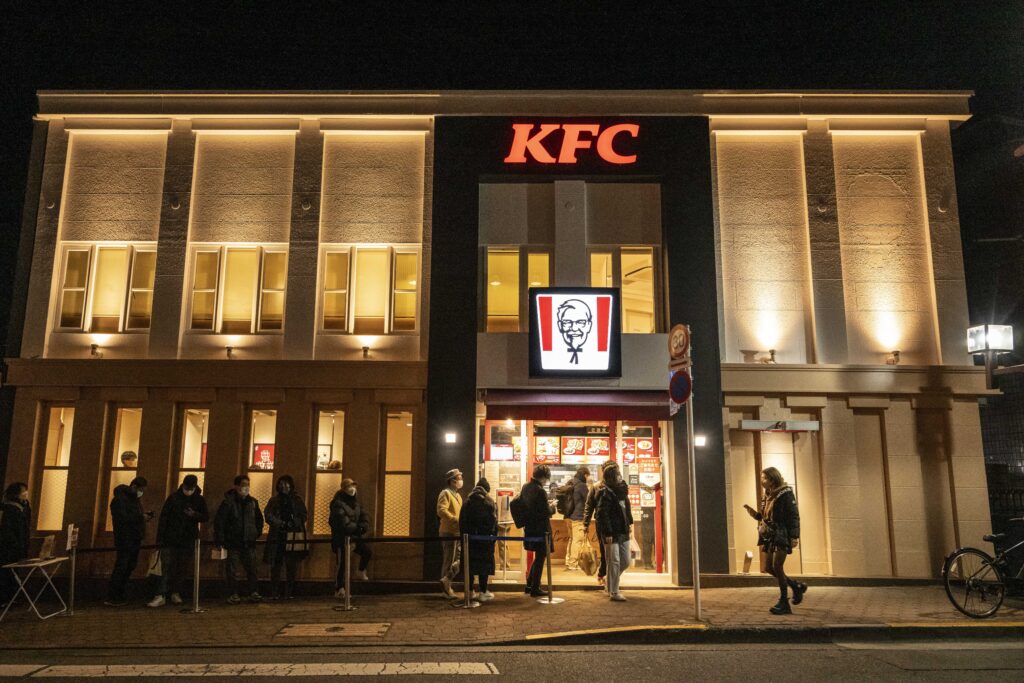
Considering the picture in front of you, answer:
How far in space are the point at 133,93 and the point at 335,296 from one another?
18.5 feet

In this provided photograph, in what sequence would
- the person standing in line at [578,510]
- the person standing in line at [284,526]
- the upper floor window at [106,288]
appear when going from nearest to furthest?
1. the person standing in line at [284,526]
2. the person standing in line at [578,510]
3. the upper floor window at [106,288]

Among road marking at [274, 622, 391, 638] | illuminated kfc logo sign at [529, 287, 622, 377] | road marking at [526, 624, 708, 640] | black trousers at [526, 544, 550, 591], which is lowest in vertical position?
road marking at [274, 622, 391, 638]

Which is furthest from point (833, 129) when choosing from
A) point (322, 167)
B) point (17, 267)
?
point (17, 267)

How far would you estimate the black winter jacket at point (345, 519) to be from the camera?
11023 mm

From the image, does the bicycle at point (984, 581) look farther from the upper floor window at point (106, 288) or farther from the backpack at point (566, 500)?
the upper floor window at point (106, 288)

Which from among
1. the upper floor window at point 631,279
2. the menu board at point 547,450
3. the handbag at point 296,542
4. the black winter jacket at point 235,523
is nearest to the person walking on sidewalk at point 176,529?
the black winter jacket at point 235,523

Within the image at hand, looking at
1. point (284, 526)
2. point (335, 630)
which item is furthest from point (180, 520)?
point (335, 630)

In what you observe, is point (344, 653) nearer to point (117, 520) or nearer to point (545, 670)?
point (545, 670)

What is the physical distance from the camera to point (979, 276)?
2033 centimetres

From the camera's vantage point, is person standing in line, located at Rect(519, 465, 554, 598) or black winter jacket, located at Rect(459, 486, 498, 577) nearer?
black winter jacket, located at Rect(459, 486, 498, 577)

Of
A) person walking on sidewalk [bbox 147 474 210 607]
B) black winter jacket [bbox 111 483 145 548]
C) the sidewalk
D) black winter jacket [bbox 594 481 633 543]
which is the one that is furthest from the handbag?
black winter jacket [bbox 594 481 633 543]

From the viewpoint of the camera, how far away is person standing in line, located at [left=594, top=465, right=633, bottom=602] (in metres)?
10.6

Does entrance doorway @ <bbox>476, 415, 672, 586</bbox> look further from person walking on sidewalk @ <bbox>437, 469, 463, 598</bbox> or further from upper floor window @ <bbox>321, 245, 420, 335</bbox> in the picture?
upper floor window @ <bbox>321, 245, 420, 335</bbox>

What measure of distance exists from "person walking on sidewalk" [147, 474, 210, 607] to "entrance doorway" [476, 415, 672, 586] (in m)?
4.74
